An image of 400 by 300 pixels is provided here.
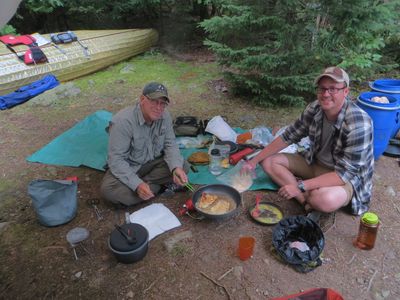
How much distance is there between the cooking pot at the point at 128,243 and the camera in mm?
2473

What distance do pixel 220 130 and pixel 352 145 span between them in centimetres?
205

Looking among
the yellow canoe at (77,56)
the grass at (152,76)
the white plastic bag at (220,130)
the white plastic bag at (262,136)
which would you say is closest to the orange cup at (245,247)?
the white plastic bag at (262,136)

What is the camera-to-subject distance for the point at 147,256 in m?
2.67

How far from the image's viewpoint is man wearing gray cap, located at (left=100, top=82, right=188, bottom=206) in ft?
9.59

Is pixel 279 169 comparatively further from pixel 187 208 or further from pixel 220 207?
pixel 187 208

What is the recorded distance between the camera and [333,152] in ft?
9.68

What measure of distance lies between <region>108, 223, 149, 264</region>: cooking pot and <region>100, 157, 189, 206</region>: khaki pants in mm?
551

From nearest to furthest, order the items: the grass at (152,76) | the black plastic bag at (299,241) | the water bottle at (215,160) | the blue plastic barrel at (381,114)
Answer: the black plastic bag at (299,241) < the blue plastic barrel at (381,114) < the water bottle at (215,160) < the grass at (152,76)

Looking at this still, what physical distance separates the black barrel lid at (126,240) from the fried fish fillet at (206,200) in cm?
68

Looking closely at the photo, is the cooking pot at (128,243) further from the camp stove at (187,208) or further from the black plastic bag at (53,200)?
the black plastic bag at (53,200)

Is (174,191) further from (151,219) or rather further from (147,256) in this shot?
(147,256)

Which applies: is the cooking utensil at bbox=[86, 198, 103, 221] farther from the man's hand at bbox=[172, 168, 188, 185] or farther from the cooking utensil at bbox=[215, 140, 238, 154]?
the cooking utensil at bbox=[215, 140, 238, 154]

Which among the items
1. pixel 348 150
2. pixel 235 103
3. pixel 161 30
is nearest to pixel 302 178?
pixel 348 150

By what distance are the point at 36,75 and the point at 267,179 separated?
5.38 m
